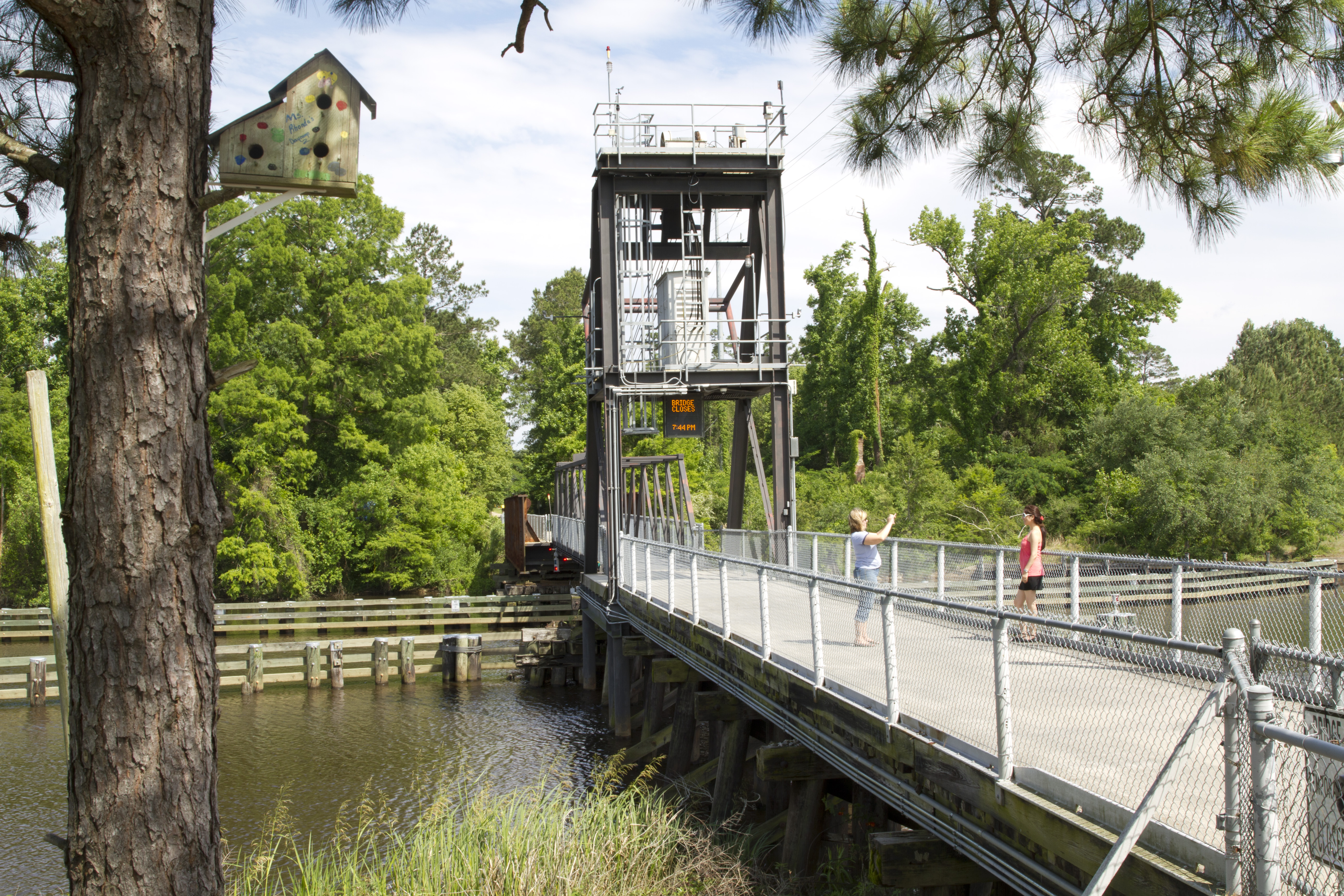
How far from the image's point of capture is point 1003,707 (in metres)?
5.63

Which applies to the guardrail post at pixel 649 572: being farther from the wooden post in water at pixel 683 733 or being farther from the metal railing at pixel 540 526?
the metal railing at pixel 540 526

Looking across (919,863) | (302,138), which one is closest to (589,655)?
(919,863)

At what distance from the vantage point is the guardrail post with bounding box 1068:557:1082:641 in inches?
412

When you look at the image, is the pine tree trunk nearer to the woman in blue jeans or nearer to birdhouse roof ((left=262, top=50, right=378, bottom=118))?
birdhouse roof ((left=262, top=50, right=378, bottom=118))

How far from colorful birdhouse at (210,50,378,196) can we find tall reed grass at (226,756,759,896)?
14.1 feet

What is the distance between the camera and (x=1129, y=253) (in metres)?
54.4

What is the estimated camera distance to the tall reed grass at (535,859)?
727cm

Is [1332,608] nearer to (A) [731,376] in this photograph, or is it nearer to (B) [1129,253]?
(A) [731,376]

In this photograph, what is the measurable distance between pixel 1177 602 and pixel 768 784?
5.03 m

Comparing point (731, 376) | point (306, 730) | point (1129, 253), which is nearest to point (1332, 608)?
point (731, 376)

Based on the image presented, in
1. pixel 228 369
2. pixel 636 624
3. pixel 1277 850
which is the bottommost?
pixel 636 624

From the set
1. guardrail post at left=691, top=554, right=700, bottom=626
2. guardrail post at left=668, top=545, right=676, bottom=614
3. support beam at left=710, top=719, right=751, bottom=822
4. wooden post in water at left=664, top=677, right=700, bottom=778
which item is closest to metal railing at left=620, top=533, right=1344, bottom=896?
support beam at left=710, top=719, right=751, bottom=822

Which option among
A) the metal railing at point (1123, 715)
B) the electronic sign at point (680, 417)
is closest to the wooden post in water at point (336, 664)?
the electronic sign at point (680, 417)

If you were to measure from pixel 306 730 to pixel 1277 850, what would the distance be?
18.6 m
